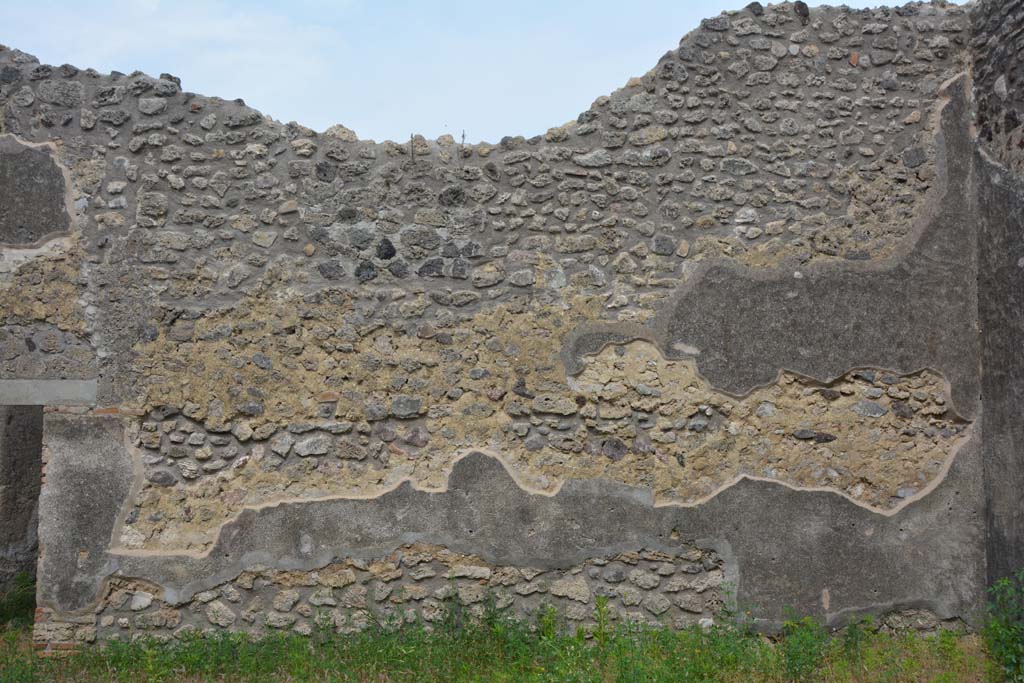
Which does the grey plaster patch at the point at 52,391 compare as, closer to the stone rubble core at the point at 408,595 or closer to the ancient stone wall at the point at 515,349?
the ancient stone wall at the point at 515,349

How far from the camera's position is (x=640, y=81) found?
4711 mm

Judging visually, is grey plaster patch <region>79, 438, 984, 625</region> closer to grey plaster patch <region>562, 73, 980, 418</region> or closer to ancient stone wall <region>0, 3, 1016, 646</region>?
ancient stone wall <region>0, 3, 1016, 646</region>

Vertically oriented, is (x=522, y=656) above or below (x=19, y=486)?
below

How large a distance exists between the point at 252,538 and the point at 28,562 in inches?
74.0

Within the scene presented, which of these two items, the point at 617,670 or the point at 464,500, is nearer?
the point at 617,670

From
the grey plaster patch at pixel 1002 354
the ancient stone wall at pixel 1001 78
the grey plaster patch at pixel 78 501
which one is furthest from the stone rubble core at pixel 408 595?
the ancient stone wall at pixel 1001 78

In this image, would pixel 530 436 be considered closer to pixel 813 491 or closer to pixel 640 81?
pixel 813 491

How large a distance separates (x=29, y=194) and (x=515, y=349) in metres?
2.57

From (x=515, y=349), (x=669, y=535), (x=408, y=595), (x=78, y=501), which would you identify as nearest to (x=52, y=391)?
(x=78, y=501)

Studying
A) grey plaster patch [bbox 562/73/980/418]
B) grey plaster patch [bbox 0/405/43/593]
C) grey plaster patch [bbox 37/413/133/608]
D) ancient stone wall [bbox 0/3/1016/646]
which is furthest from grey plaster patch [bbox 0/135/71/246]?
grey plaster patch [bbox 562/73/980/418]

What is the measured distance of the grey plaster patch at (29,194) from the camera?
14.6 feet

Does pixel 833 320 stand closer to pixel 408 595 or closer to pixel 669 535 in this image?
pixel 669 535

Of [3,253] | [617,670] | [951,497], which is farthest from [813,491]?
[3,253]

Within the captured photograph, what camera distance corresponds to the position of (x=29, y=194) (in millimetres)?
4469
